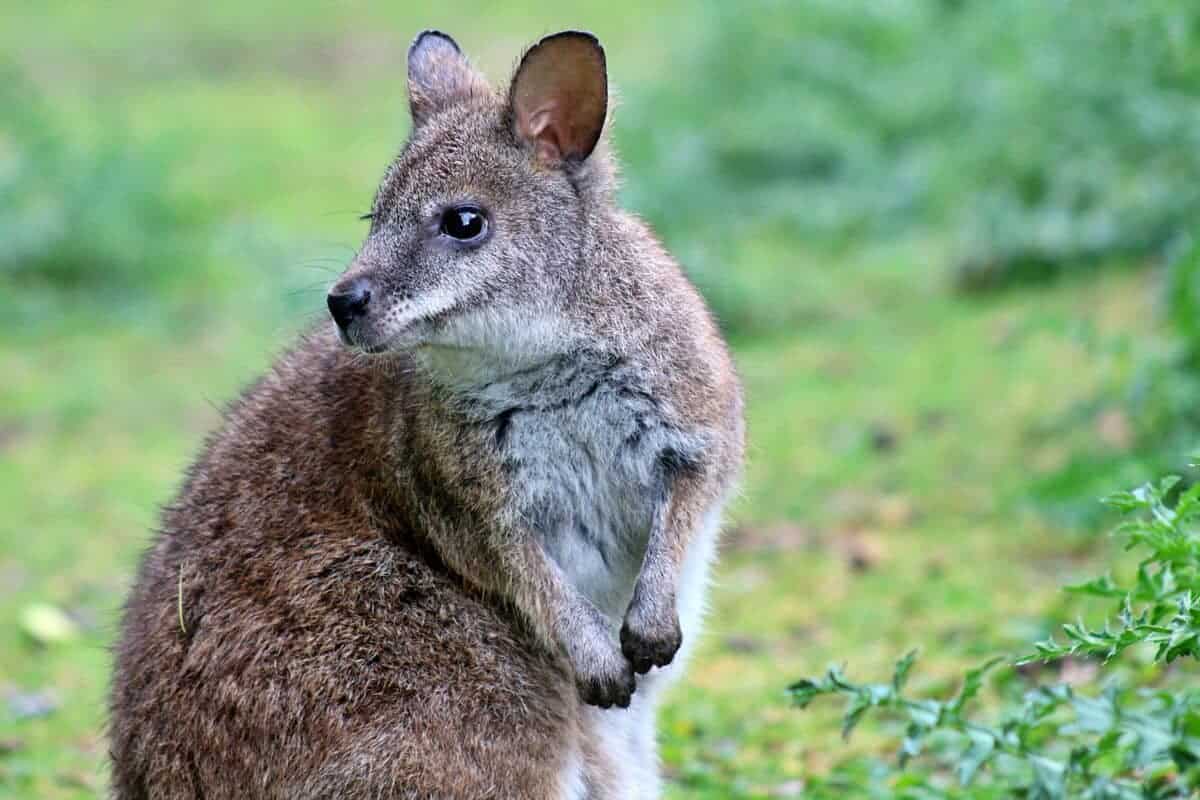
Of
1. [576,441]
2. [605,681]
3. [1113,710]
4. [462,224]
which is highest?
[462,224]

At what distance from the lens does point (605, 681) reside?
384cm

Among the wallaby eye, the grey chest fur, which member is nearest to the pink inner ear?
the wallaby eye

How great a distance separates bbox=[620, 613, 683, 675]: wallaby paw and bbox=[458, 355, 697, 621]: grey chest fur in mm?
227

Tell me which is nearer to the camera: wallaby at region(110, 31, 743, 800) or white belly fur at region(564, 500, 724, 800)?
wallaby at region(110, 31, 743, 800)

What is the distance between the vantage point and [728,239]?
11523 millimetres

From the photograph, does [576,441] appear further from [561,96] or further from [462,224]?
[561,96]

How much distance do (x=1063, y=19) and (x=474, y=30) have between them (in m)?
11.1

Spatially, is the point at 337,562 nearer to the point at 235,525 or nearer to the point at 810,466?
the point at 235,525

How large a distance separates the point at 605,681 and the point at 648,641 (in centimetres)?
13

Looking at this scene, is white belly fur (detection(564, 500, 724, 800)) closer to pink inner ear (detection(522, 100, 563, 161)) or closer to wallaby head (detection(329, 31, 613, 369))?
wallaby head (detection(329, 31, 613, 369))

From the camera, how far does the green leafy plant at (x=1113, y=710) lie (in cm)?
314

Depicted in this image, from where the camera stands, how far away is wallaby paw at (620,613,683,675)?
12.7 ft

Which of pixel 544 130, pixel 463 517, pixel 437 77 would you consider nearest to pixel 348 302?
pixel 463 517

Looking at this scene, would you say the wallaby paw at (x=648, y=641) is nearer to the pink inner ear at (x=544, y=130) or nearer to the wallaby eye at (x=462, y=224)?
the wallaby eye at (x=462, y=224)
